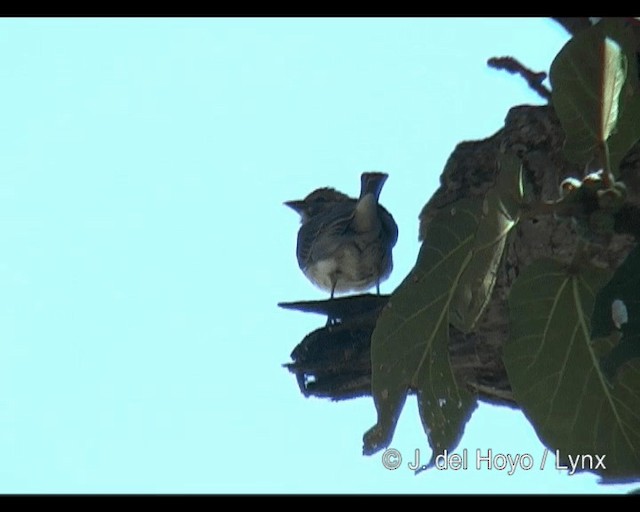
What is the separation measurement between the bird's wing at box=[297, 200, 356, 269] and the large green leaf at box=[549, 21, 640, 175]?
4.22 m

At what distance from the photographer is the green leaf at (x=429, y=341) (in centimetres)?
179

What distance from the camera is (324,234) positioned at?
6234 millimetres

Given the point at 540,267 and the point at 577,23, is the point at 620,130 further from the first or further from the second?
the point at 577,23

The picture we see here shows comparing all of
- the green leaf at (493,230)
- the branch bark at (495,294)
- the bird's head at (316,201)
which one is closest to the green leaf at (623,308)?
the green leaf at (493,230)

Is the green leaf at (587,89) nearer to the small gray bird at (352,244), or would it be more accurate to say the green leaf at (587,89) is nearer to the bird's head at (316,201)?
the small gray bird at (352,244)

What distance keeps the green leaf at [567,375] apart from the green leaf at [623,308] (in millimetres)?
283

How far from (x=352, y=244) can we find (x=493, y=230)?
173 inches

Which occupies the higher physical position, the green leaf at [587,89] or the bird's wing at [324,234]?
the bird's wing at [324,234]

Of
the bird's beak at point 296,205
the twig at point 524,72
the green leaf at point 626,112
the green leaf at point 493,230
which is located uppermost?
the bird's beak at point 296,205

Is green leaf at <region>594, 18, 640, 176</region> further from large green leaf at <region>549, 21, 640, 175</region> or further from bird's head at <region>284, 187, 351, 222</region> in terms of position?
bird's head at <region>284, 187, 351, 222</region>

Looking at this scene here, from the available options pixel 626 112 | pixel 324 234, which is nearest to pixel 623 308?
pixel 626 112

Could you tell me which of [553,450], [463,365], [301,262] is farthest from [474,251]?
[301,262]

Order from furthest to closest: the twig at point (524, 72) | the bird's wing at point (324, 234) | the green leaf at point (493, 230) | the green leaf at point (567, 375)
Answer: the bird's wing at point (324, 234)
the twig at point (524, 72)
the green leaf at point (567, 375)
the green leaf at point (493, 230)

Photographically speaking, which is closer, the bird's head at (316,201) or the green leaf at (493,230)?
the green leaf at (493,230)
